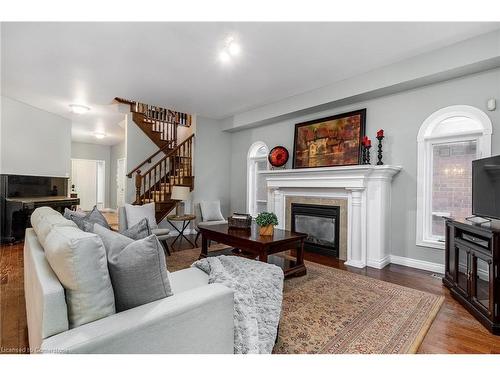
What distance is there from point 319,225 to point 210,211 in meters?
2.12

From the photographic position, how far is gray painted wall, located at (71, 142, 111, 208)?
9331 mm

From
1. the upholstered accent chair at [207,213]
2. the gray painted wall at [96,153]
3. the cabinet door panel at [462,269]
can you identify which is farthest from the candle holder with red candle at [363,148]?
the gray painted wall at [96,153]

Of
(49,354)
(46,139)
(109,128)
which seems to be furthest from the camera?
(109,128)

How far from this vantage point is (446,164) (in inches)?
139

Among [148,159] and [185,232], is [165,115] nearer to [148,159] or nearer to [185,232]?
[148,159]

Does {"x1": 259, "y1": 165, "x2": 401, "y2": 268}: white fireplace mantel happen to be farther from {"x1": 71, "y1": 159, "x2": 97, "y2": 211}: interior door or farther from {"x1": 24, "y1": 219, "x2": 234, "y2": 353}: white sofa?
{"x1": 71, "y1": 159, "x2": 97, "y2": 211}: interior door

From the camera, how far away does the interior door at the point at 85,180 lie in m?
9.43

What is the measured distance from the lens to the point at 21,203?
15.4 ft

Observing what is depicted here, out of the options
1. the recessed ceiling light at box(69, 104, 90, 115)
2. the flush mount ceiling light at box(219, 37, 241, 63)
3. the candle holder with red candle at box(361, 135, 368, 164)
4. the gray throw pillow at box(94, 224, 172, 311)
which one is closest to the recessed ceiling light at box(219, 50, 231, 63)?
the flush mount ceiling light at box(219, 37, 241, 63)

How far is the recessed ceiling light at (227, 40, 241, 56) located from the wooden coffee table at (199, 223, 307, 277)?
2230 millimetres
